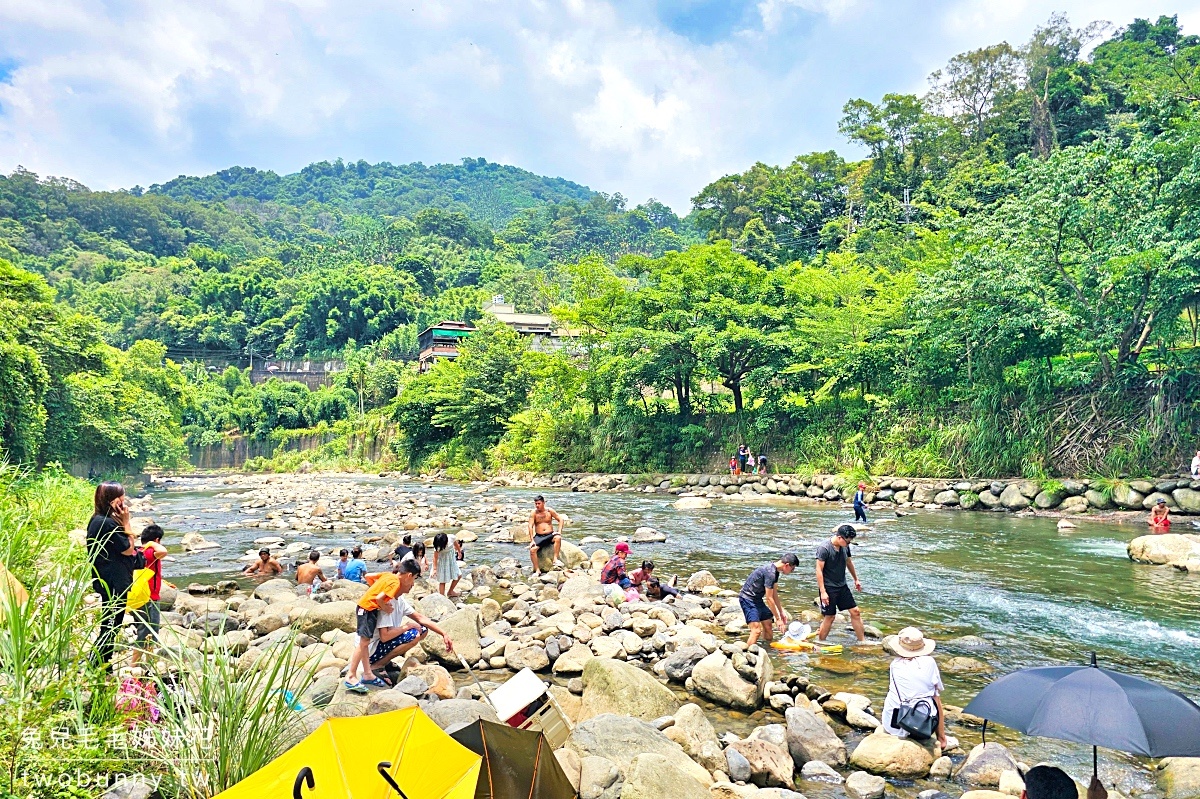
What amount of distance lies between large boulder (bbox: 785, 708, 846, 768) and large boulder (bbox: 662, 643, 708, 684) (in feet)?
5.09

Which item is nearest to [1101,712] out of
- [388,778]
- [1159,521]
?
[388,778]

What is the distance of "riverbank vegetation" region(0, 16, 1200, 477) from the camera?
739 inches

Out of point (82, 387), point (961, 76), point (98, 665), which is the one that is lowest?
point (98, 665)

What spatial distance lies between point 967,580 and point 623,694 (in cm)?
786

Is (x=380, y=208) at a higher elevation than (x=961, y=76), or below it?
higher

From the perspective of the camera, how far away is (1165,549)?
38.7 ft

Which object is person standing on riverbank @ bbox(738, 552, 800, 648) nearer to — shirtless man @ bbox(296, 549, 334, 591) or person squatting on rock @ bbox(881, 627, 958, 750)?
person squatting on rock @ bbox(881, 627, 958, 750)

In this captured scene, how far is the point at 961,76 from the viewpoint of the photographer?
45.8 m

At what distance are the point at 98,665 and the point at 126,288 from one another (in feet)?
288

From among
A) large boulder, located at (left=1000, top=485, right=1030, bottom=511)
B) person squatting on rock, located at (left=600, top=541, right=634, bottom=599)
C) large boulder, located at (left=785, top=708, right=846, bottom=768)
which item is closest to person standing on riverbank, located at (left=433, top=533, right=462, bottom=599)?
person squatting on rock, located at (left=600, top=541, right=634, bottom=599)

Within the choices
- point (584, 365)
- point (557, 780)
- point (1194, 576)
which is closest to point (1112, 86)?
point (584, 365)

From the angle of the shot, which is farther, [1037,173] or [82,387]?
[82,387]

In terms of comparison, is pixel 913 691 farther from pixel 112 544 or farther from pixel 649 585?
pixel 112 544

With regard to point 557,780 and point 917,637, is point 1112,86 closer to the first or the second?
point 917,637
